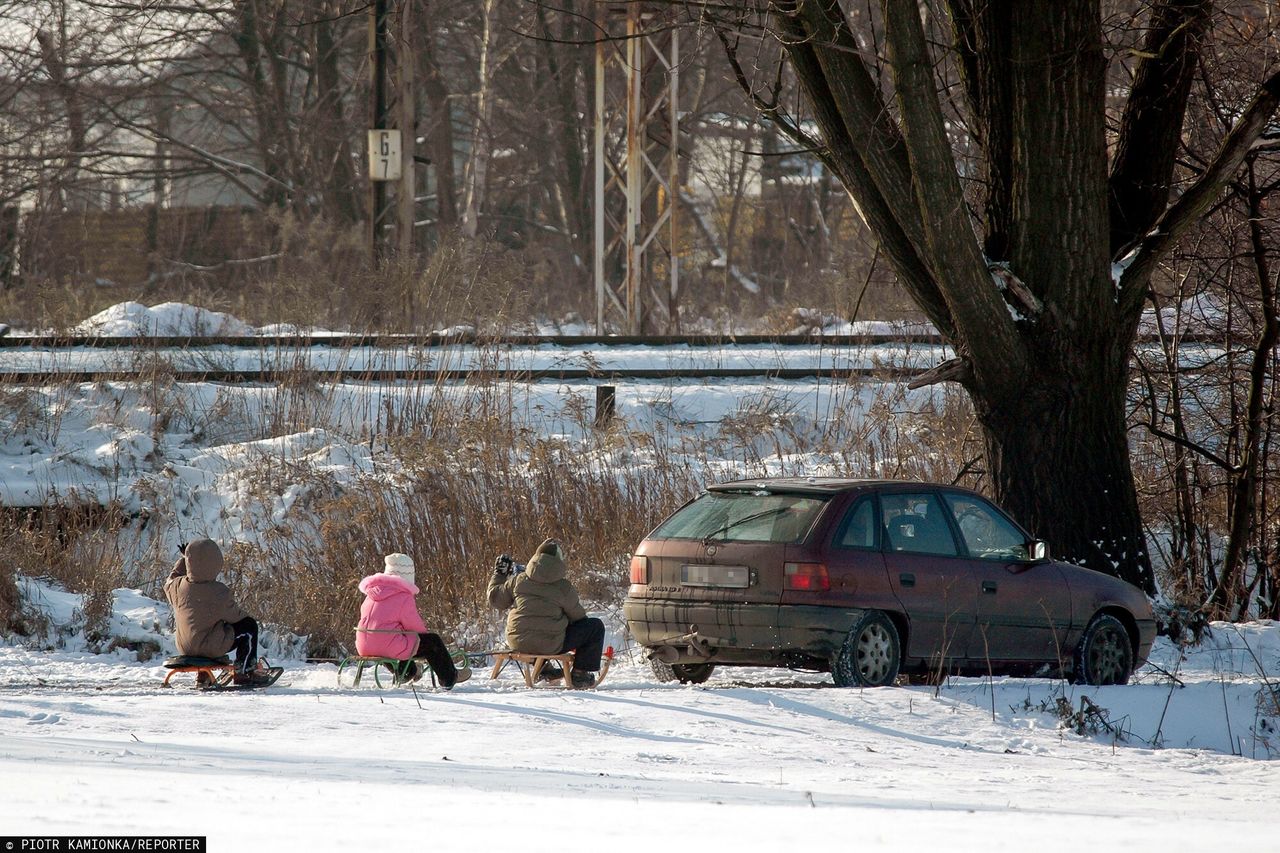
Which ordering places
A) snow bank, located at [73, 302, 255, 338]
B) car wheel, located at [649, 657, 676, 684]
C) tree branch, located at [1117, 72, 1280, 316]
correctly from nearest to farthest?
car wheel, located at [649, 657, 676, 684] → tree branch, located at [1117, 72, 1280, 316] → snow bank, located at [73, 302, 255, 338]

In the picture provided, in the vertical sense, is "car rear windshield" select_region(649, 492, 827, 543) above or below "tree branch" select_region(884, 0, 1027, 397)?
below

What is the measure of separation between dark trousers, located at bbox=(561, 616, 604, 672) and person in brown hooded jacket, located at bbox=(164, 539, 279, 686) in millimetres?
1894

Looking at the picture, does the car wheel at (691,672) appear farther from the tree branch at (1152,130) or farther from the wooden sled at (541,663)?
the tree branch at (1152,130)

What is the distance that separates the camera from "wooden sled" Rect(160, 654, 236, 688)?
982cm

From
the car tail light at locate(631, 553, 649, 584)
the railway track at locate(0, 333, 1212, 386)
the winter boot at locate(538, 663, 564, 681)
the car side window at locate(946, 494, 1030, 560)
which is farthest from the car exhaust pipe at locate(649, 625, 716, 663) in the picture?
the railway track at locate(0, 333, 1212, 386)

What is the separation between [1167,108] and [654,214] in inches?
916

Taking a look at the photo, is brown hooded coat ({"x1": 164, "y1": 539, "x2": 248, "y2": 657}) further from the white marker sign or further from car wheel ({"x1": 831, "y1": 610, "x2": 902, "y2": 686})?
the white marker sign

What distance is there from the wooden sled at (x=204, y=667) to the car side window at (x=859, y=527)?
393 centimetres

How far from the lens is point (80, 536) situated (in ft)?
46.3

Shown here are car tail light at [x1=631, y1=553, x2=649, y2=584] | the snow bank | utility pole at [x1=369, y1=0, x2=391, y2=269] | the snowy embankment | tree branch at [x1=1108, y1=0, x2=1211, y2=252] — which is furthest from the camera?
utility pole at [x1=369, y1=0, x2=391, y2=269]

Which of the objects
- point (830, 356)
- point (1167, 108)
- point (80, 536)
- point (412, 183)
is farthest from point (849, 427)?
point (412, 183)

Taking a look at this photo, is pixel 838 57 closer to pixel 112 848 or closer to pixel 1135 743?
pixel 1135 743

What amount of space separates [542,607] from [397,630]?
909mm

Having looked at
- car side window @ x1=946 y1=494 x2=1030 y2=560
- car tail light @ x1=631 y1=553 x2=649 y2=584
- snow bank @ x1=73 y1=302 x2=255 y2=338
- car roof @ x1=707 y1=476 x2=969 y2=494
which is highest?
snow bank @ x1=73 y1=302 x2=255 y2=338
